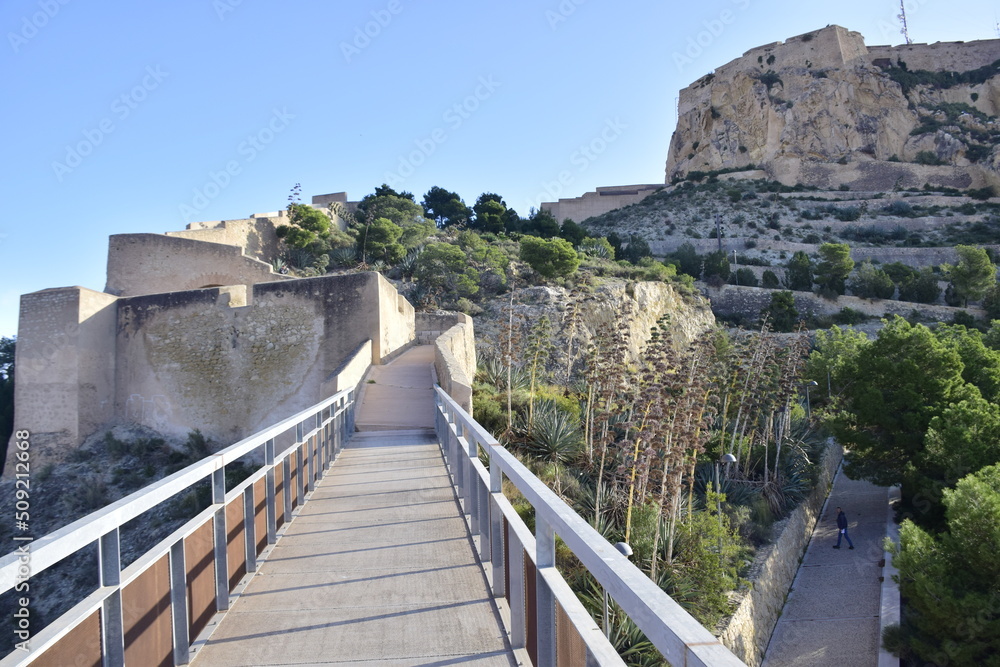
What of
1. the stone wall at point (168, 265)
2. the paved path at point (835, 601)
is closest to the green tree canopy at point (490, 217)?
the stone wall at point (168, 265)

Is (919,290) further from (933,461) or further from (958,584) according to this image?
(958,584)

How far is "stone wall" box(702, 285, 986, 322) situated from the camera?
123ft

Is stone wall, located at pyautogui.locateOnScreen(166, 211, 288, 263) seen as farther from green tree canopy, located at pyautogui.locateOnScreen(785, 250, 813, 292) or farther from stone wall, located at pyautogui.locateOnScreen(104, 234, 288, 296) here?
green tree canopy, located at pyautogui.locateOnScreen(785, 250, 813, 292)

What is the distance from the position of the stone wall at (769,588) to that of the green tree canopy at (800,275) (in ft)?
83.5

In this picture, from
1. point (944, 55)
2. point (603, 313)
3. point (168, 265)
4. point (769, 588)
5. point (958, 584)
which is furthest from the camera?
point (944, 55)

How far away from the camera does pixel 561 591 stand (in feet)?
6.88

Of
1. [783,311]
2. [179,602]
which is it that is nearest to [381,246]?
[783,311]

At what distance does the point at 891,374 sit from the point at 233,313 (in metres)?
15.7

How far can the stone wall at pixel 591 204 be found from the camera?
228ft

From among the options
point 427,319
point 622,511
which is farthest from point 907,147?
point 622,511

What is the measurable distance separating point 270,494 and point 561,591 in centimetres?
265

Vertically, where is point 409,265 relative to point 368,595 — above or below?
above

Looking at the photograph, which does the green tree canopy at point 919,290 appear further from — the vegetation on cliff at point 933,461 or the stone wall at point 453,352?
the stone wall at point 453,352

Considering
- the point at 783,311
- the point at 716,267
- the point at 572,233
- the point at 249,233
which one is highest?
the point at 572,233
